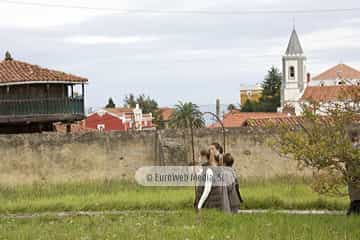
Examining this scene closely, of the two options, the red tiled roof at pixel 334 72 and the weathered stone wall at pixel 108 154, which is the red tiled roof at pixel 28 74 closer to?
the weathered stone wall at pixel 108 154

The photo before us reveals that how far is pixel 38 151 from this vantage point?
2058cm

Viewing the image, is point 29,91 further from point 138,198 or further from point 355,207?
point 355,207

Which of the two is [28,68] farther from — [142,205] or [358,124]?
[358,124]

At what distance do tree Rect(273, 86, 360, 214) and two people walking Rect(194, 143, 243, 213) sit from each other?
96 centimetres

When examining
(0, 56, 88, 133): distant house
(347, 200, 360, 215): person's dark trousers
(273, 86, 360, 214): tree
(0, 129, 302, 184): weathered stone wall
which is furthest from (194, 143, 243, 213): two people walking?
(0, 56, 88, 133): distant house

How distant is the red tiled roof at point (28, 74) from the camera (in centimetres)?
3641

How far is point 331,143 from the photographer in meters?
10.4

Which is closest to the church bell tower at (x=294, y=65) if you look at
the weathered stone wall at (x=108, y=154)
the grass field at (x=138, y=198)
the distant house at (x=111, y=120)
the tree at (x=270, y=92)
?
the tree at (x=270, y=92)

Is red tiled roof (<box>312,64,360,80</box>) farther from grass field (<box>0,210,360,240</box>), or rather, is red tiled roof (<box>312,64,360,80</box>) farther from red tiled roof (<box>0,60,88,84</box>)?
grass field (<box>0,210,360,240</box>)

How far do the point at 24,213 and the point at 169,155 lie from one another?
6.16 metres

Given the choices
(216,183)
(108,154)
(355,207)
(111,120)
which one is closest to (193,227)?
(216,183)

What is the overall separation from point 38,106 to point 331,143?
2885 centimetres

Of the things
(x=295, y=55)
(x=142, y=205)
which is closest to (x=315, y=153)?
(x=142, y=205)

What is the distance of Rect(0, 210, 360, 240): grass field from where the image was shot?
9.91m
